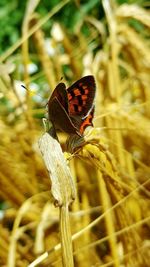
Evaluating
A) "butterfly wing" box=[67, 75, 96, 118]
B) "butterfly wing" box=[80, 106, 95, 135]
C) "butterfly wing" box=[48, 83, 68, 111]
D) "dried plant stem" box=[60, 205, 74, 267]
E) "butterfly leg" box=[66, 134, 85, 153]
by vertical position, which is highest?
"butterfly wing" box=[48, 83, 68, 111]

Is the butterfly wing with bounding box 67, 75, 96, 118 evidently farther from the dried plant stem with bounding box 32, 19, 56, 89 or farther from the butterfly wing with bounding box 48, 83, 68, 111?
the dried plant stem with bounding box 32, 19, 56, 89

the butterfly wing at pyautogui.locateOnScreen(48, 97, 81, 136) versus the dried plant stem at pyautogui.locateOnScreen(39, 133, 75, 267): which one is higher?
the butterfly wing at pyautogui.locateOnScreen(48, 97, 81, 136)

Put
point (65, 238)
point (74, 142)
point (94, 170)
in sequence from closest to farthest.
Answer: point (65, 238)
point (74, 142)
point (94, 170)

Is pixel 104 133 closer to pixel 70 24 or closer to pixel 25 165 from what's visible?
pixel 25 165

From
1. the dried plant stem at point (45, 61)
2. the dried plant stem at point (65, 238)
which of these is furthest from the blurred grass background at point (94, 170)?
the dried plant stem at point (65, 238)

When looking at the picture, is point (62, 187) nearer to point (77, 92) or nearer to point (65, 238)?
point (65, 238)

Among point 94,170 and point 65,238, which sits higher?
point 65,238

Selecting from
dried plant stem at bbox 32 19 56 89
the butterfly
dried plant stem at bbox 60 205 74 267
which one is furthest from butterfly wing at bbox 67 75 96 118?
dried plant stem at bbox 32 19 56 89

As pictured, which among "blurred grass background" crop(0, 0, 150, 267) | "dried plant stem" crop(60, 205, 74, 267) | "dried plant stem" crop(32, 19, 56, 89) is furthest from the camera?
"dried plant stem" crop(32, 19, 56, 89)

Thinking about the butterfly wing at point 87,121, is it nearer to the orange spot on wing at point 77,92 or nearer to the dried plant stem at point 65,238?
the orange spot on wing at point 77,92

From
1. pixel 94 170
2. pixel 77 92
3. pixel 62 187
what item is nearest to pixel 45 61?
pixel 94 170
